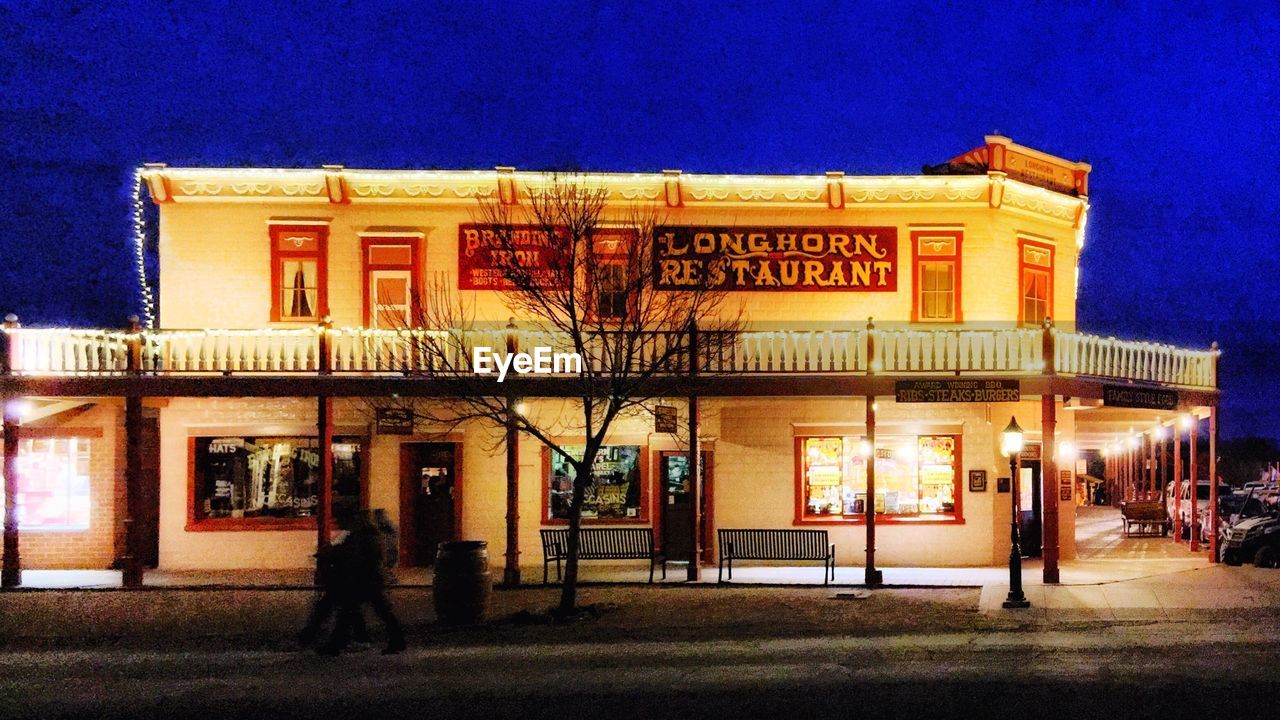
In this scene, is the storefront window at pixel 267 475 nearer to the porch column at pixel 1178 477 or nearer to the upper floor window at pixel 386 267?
the upper floor window at pixel 386 267

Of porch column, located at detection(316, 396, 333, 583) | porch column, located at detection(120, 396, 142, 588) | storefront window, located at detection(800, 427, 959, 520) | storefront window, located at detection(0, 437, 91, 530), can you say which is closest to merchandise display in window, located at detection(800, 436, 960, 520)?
storefront window, located at detection(800, 427, 959, 520)

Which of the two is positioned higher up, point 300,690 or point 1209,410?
point 1209,410

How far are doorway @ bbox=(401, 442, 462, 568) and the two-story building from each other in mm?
39

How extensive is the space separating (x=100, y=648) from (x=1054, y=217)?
17.6m

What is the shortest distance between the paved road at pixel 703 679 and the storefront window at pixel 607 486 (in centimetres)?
688

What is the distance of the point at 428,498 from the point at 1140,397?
1274 centimetres

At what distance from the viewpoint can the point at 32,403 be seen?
17.4 meters

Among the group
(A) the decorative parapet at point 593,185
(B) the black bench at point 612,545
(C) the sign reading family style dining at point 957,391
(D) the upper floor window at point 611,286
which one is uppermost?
(A) the decorative parapet at point 593,185

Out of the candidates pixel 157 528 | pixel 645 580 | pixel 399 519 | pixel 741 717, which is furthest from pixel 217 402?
pixel 741 717

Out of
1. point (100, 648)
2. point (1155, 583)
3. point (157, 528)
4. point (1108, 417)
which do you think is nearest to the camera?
point (100, 648)

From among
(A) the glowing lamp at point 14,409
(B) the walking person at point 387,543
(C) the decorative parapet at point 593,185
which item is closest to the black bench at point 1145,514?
(C) the decorative parapet at point 593,185

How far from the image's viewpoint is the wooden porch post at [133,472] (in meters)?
15.6

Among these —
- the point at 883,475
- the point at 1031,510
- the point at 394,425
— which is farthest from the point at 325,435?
the point at 1031,510

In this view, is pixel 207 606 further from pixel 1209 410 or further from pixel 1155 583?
pixel 1209 410
